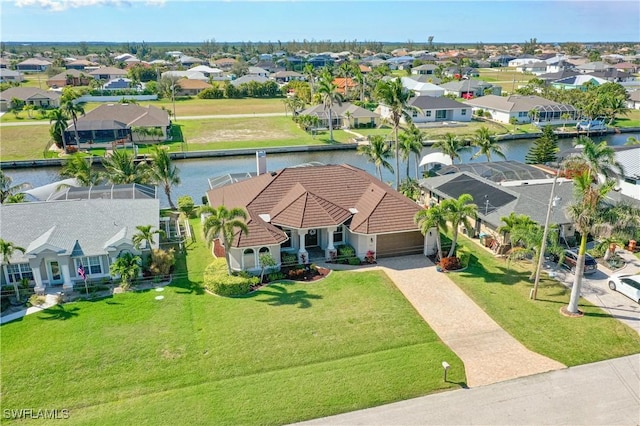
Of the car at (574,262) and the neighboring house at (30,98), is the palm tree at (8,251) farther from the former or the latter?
the neighboring house at (30,98)

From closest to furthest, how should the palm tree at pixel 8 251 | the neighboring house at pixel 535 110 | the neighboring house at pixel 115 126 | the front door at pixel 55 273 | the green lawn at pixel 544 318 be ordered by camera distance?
the green lawn at pixel 544 318 < the palm tree at pixel 8 251 < the front door at pixel 55 273 < the neighboring house at pixel 115 126 < the neighboring house at pixel 535 110

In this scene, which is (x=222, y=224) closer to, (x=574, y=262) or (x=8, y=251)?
(x=8, y=251)

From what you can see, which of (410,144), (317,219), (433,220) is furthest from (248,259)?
(410,144)

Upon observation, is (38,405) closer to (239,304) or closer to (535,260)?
(239,304)

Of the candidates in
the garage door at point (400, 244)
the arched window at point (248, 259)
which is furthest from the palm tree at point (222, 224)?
the garage door at point (400, 244)

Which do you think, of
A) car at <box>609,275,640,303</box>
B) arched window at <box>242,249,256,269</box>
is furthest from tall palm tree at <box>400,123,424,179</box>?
Answer: car at <box>609,275,640,303</box>
